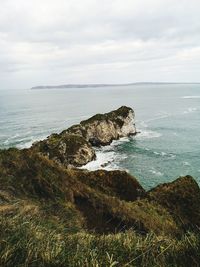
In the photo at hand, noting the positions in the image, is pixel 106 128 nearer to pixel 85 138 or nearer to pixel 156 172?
pixel 85 138

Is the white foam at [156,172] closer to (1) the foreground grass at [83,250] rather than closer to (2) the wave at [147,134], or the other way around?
(2) the wave at [147,134]

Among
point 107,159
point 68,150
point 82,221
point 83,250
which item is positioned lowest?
point 107,159

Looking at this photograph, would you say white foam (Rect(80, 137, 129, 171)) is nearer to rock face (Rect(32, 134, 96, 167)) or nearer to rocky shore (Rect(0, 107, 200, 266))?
rock face (Rect(32, 134, 96, 167))

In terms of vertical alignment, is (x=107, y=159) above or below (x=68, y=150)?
below

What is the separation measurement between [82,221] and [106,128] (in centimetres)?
5118

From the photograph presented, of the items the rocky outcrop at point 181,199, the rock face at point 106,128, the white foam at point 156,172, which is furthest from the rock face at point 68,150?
the rocky outcrop at point 181,199

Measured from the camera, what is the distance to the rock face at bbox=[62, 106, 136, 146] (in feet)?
219

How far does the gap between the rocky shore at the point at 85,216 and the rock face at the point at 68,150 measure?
82.4ft

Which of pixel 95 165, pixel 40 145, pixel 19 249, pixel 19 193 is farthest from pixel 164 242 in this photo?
pixel 40 145

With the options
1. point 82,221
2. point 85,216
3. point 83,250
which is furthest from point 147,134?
point 83,250

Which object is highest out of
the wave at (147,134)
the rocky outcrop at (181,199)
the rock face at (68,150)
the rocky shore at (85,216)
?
the rocky shore at (85,216)

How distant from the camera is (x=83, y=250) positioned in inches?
329

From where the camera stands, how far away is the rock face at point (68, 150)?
5219 cm

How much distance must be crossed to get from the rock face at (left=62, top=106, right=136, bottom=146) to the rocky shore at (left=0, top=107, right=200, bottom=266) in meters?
39.2
